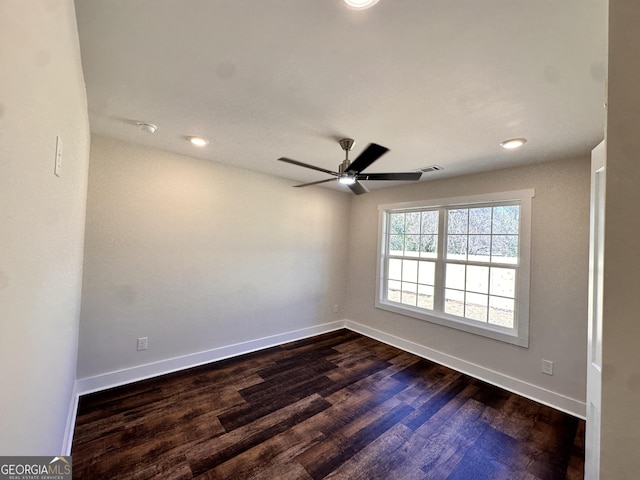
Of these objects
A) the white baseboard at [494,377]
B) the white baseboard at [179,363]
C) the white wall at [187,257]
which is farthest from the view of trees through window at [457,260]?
the white baseboard at [179,363]

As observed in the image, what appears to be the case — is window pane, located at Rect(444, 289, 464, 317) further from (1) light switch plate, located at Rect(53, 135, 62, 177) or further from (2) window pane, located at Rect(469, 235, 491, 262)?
(1) light switch plate, located at Rect(53, 135, 62, 177)

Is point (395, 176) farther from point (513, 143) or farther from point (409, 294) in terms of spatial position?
point (409, 294)

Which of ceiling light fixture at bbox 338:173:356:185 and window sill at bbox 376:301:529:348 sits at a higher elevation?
ceiling light fixture at bbox 338:173:356:185

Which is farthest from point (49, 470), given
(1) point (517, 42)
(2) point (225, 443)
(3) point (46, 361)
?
(1) point (517, 42)

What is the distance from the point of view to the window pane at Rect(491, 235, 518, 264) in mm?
2959

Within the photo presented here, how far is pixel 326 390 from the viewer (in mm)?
2666

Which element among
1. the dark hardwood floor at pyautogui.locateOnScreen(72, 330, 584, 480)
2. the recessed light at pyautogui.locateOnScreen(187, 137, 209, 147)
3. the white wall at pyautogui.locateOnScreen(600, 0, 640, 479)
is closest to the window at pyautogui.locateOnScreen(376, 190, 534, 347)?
the dark hardwood floor at pyautogui.locateOnScreen(72, 330, 584, 480)

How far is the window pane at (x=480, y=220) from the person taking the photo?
126 inches

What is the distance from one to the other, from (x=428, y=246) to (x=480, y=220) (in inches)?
29.6

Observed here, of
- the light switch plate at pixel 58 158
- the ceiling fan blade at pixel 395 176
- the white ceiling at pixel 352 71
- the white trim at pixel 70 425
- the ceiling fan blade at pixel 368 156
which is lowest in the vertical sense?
the white trim at pixel 70 425

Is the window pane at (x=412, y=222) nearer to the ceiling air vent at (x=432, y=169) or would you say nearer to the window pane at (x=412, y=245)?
the window pane at (x=412, y=245)

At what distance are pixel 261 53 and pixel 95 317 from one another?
8.93 feet

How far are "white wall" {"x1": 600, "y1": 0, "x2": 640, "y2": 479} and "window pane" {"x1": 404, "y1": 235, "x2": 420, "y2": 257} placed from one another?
3242mm

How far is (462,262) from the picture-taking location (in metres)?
3.38
